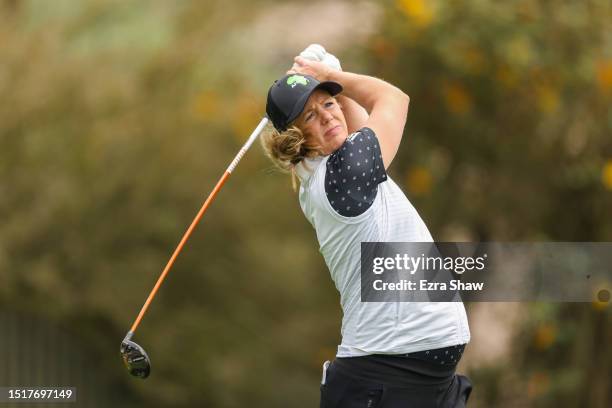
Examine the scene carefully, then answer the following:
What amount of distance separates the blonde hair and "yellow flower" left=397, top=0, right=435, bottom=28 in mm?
3358

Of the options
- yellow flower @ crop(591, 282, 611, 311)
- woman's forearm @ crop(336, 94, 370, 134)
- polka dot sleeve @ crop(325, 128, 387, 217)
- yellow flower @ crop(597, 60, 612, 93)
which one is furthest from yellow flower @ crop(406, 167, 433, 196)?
polka dot sleeve @ crop(325, 128, 387, 217)

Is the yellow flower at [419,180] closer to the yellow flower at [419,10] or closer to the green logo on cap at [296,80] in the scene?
the yellow flower at [419,10]

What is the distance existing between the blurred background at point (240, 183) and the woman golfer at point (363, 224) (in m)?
3.03

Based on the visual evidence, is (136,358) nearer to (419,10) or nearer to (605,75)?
(419,10)

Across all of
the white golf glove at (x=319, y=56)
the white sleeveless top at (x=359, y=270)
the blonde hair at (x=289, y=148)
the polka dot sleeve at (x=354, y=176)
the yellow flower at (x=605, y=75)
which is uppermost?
the yellow flower at (x=605, y=75)

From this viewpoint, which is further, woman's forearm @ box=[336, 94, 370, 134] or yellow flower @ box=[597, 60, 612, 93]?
yellow flower @ box=[597, 60, 612, 93]

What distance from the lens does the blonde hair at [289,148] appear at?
3290mm

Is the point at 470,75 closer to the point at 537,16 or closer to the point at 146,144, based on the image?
the point at 537,16

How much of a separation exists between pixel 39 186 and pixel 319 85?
14.5 feet

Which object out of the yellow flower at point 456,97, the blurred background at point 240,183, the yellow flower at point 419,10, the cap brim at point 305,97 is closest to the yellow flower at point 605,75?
the blurred background at point 240,183

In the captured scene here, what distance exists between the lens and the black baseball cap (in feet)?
10.7

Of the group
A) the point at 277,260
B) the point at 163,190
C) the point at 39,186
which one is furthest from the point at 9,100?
the point at 277,260

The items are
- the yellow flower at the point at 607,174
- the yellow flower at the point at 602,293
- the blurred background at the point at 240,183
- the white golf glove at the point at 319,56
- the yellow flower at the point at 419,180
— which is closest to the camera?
the white golf glove at the point at 319,56

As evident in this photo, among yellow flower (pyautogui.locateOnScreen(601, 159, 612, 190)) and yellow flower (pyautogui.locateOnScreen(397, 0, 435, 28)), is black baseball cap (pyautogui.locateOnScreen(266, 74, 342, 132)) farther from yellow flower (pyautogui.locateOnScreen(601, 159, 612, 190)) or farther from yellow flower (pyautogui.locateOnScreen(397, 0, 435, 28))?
yellow flower (pyautogui.locateOnScreen(397, 0, 435, 28))
